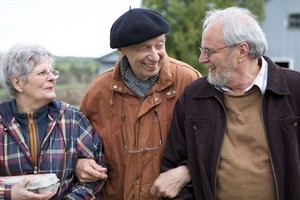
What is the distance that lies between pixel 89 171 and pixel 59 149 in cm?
24

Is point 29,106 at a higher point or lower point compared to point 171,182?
higher

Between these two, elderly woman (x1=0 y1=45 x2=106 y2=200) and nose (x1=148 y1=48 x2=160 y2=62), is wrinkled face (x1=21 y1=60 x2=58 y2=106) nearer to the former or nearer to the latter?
elderly woman (x1=0 y1=45 x2=106 y2=200)

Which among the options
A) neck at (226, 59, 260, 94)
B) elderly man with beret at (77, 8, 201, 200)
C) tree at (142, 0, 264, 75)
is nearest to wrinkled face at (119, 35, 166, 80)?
elderly man with beret at (77, 8, 201, 200)

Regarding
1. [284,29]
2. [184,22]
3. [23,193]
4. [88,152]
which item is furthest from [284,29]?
[23,193]

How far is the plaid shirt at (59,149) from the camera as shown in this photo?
9.05 ft

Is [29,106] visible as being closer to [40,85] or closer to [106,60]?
[40,85]

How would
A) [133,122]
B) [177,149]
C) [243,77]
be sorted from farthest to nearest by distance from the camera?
[133,122] < [177,149] < [243,77]

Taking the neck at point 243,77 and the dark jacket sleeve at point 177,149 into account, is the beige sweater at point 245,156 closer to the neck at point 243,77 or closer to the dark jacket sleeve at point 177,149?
the neck at point 243,77

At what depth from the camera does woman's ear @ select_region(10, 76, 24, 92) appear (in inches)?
112

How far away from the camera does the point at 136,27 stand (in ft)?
9.21

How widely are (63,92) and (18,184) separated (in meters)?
13.5

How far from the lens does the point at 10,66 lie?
9.30ft

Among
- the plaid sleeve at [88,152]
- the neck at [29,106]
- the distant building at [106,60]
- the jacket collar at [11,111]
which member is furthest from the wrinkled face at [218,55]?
the distant building at [106,60]

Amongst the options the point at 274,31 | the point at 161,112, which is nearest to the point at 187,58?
the point at 274,31
